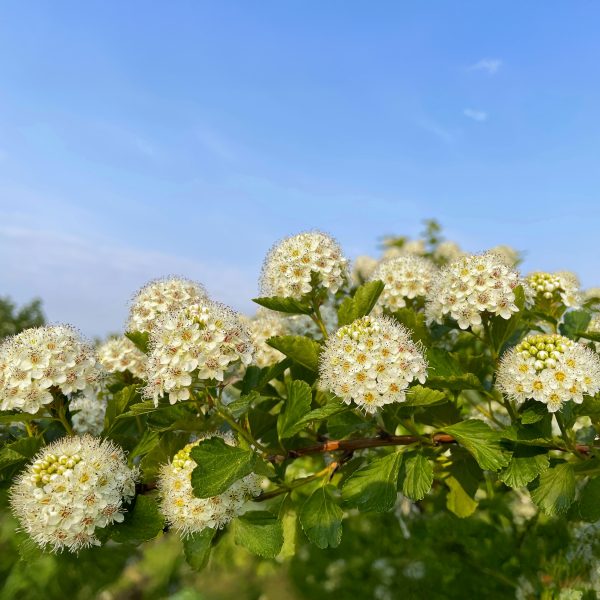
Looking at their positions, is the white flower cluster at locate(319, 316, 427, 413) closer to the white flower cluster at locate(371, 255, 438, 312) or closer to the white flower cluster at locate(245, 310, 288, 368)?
the white flower cluster at locate(371, 255, 438, 312)

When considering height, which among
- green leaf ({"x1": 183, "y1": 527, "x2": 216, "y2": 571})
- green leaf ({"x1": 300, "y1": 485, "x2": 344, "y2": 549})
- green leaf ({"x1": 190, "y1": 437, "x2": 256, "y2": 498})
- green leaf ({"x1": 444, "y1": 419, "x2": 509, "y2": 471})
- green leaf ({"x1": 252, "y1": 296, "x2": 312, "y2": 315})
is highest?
green leaf ({"x1": 252, "y1": 296, "x2": 312, "y2": 315})

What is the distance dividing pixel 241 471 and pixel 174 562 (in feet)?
6.42

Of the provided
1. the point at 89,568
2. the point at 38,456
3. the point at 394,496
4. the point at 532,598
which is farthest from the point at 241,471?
the point at 532,598

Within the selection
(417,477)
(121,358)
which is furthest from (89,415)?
(417,477)

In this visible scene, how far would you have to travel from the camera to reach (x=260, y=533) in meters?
1.89

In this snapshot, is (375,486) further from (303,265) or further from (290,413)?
(303,265)

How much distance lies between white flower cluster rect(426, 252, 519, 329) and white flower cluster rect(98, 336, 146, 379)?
1.27 meters

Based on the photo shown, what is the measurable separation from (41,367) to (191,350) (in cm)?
60

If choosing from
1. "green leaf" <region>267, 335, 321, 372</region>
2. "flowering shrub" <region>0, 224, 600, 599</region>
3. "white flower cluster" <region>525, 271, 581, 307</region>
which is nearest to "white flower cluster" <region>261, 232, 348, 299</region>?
"flowering shrub" <region>0, 224, 600, 599</region>

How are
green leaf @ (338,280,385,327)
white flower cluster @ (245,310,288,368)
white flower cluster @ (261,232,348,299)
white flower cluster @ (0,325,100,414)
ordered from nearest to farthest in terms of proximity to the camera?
white flower cluster @ (0,325,100,414) → green leaf @ (338,280,385,327) → white flower cluster @ (261,232,348,299) → white flower cluster @ (245,310,288,368)

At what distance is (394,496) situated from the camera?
178cm

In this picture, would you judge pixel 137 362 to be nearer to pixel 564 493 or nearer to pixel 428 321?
pixel 428 321

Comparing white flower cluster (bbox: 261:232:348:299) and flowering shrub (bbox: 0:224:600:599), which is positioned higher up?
white flower cluster (bbox: 261:232:348:299)

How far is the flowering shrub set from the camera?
5.99 feet
